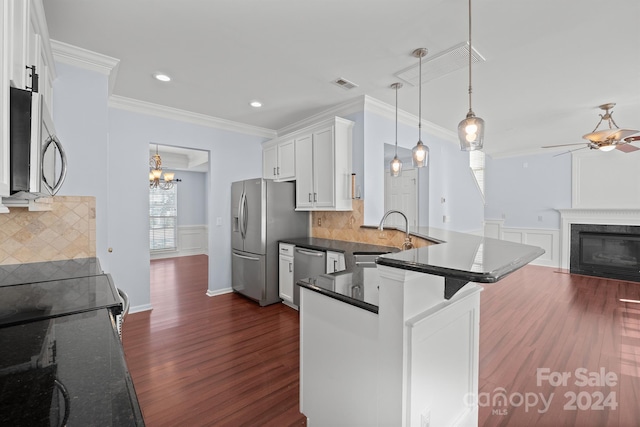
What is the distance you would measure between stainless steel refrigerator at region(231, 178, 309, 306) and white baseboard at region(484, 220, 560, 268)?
5.38m

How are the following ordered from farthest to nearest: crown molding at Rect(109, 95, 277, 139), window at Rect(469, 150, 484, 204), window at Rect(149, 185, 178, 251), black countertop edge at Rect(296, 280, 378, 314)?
window at Rect(149, 185, 178, 251), window at Rect(469, 150, 484, 204), crown molding at Rect(109, 95, 277, 139), black countertop edge at Rect(296, 280, 378, 314)

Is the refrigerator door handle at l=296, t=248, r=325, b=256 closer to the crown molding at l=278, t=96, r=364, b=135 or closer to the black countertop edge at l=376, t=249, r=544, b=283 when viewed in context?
the crown molding at l=278, t=96, r=364, b=135

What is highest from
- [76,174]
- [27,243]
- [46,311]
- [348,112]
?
[348,112]

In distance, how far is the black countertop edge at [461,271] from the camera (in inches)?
33.3

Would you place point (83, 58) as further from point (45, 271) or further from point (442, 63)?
point (442, 63)

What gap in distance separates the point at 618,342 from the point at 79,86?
18.6 feet

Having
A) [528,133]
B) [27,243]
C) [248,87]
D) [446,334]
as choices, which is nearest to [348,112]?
[248,87]

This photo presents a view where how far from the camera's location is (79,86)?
2.63 meters

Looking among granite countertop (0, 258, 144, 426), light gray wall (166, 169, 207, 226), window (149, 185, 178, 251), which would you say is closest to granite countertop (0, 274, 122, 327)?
granite countertop (0, 258, 144, 426)

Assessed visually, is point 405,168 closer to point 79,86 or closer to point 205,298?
point 205,298

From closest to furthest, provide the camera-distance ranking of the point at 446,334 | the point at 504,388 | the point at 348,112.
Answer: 1. the point at 446,334
2. the point at 504,388
3. the point at 348,112

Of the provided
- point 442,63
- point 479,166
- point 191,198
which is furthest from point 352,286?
point 191,198

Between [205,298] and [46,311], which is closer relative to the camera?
[46,311]

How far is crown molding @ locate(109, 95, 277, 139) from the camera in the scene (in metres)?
3.65
